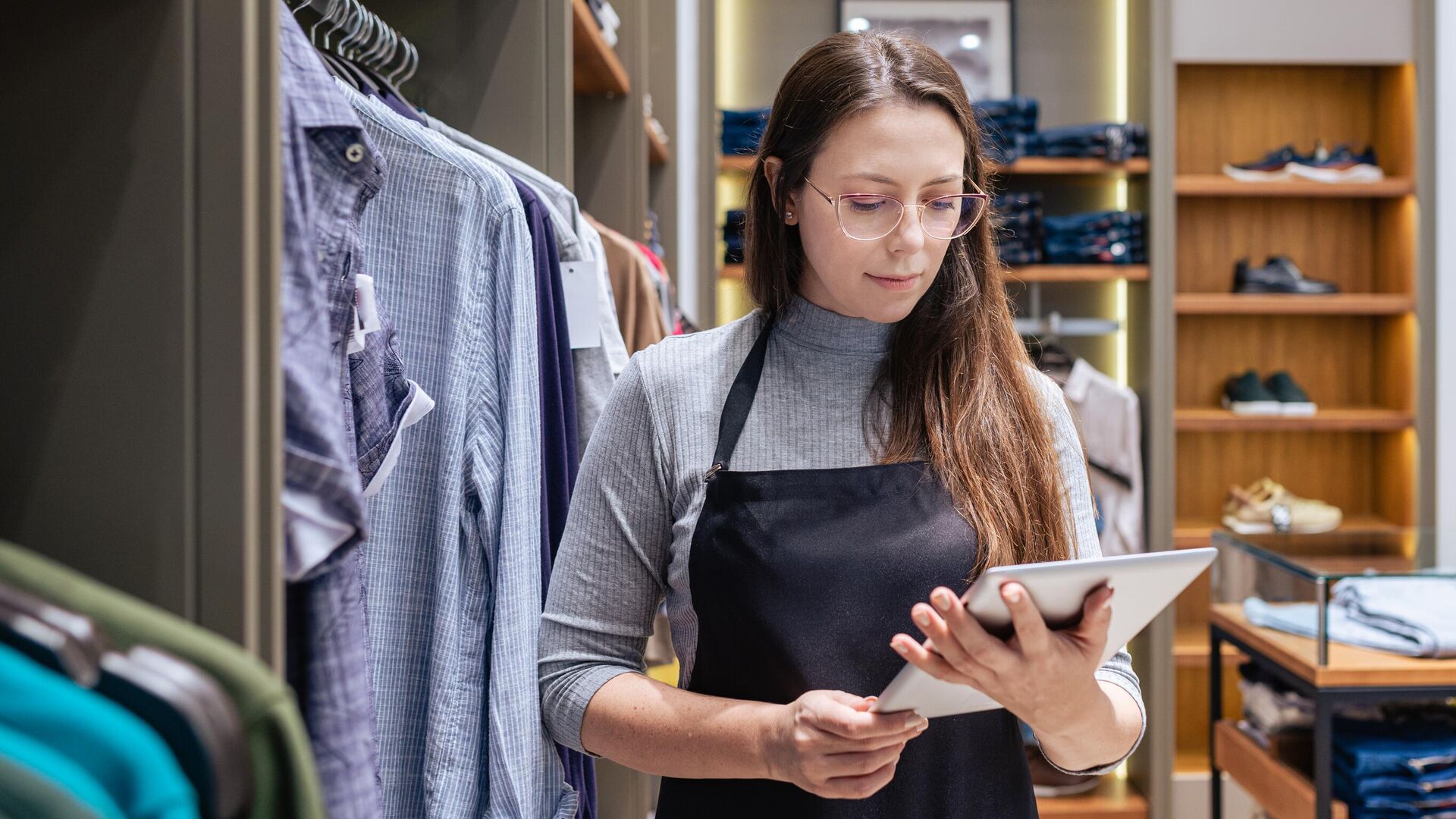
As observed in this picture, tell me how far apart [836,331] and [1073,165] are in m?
2.86

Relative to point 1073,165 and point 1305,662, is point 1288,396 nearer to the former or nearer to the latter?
point 1073,165

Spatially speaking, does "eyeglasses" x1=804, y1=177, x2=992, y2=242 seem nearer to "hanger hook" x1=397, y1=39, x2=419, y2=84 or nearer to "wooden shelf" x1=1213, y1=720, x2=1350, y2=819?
"hanger hook" x1=397, y1=39, x2=419, y2=84

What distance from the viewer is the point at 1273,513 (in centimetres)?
378

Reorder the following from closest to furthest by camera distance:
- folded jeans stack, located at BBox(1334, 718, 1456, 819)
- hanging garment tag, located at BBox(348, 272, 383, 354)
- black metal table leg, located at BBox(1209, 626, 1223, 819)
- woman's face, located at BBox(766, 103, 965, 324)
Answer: hanging garment tag, located at BBox(348, 272, 383, 354) < woman's face, located at BBox(766, 103, 965, 324) < folded jeans stack, located at BBox(1334, 718, 1456, 819) < black metal table leg, located at BBox(1209, 626, 1223, 819)

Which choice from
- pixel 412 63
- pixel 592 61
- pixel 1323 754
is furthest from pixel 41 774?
pixel 1323 754

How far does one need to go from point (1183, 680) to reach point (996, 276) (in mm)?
3320

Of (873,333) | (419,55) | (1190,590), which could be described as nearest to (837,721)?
(873,333)

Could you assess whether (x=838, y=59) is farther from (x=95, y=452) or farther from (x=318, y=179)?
(x=95, y=452)

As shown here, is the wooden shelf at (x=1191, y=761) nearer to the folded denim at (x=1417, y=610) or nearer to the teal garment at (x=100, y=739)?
the folded denim at (x=1417, y=610)

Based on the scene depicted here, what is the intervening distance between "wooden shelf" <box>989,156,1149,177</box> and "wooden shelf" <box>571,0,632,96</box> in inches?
65.9

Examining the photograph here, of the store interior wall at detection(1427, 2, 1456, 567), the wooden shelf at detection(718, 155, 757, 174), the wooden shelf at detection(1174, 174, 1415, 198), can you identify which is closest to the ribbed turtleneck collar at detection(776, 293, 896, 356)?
the wooden shelf at detection(718, 155, 757, 174)

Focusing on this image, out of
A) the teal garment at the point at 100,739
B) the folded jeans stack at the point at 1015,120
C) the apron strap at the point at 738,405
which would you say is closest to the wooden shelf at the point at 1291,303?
the folded jeans stack at the point at 1015,120

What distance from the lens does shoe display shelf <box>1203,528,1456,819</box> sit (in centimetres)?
232

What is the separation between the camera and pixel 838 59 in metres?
1.21
